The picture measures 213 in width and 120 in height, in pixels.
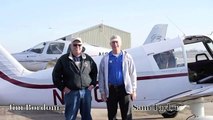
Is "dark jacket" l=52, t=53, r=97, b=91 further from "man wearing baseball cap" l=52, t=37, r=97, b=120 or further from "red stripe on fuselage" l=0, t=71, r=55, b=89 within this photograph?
"red stripe on fuselage" l=0, t=71, r=55, b=89

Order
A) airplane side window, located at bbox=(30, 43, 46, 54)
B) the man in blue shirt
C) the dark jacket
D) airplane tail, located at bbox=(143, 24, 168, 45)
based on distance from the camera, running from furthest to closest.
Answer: airplane tail, located at bbox=(143, 24, 168, 45) → airplane side window, located at bbox=(30, 43, 46, 54) → the man in blue shirt → the dark jacket

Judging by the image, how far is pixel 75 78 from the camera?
486cm

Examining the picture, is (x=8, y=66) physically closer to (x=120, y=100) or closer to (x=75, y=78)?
(x=75, y=78)

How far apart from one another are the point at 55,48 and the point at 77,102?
14.0 metres

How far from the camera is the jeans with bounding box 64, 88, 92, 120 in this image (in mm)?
4941

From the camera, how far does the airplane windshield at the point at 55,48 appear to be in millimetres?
18516

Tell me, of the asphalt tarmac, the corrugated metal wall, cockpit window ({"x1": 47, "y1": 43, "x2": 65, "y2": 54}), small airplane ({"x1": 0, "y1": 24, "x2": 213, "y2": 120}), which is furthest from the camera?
the corrugated metal wall

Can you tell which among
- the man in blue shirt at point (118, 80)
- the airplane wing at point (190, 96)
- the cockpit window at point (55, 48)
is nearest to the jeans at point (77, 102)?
the man in blue shirt at point (118, 80)

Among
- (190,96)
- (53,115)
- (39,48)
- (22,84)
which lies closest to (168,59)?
(190,96)

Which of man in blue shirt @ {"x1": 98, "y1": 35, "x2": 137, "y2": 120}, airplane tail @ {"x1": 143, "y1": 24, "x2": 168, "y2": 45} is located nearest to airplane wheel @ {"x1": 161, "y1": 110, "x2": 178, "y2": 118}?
man in blue shirt @ {"x1": 98, "y1": 35, "x2": 137, "y2": 120}

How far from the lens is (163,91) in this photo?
6883 millimetres

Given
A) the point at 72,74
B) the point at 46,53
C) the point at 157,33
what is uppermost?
the point at 157,33

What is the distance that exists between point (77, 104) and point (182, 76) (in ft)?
8.61

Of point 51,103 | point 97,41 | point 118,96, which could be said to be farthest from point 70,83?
point 97,41
